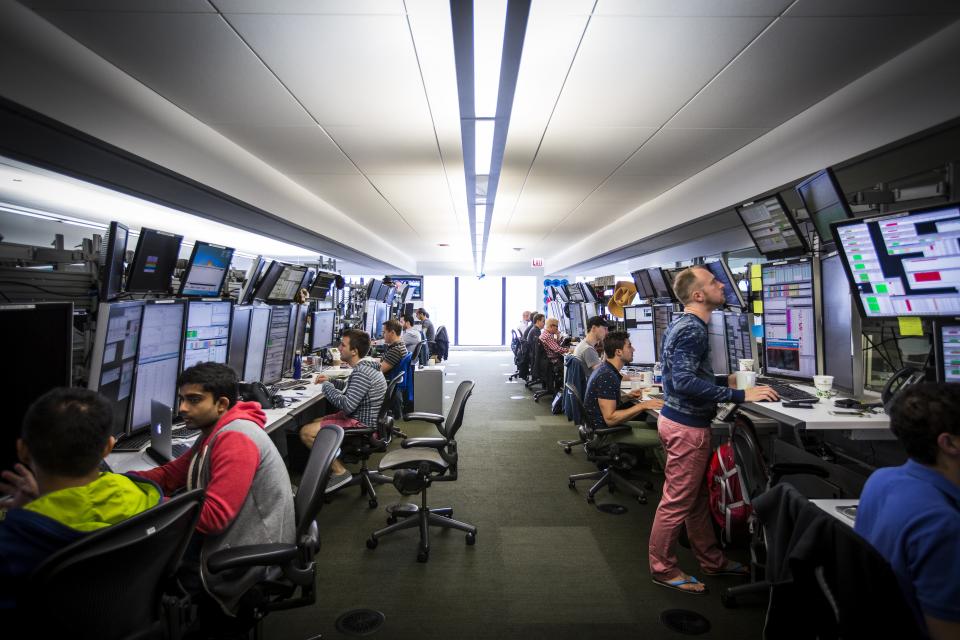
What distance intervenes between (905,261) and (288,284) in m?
3.90

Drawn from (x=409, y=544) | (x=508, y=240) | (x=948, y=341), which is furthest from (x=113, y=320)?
(x=508, y=240)

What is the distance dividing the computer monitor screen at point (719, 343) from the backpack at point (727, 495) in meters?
1.50

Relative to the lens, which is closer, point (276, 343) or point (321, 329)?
A: point (276, 343)

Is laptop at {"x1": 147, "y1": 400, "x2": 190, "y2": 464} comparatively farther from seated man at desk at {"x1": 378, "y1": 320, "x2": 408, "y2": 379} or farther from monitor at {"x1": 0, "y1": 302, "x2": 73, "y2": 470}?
seated man at desk at {"x1": 378, "y1": 320, "x2": 408, "y2": 379}

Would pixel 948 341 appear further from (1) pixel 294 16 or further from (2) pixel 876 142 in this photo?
(1) pixel 294 16

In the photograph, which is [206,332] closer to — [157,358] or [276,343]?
[157,358]

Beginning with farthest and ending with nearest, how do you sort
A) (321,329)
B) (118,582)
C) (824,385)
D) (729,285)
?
(321,329) → (729,285) → (824,385) → (118,582)

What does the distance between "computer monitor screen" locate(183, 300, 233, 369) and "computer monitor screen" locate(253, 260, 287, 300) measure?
27.3 inches

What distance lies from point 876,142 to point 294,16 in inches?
123

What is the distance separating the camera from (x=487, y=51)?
2352 millimetres

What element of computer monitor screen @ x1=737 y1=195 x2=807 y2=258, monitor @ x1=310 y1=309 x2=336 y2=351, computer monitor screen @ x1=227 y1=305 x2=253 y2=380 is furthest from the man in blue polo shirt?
monitor @ x1=310 y1=309 x2=336 y2=351

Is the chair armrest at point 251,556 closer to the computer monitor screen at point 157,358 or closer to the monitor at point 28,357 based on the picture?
the monitor at point 28,357

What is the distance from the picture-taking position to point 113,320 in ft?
6.86

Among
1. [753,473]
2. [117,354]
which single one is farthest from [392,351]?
[753,473]
